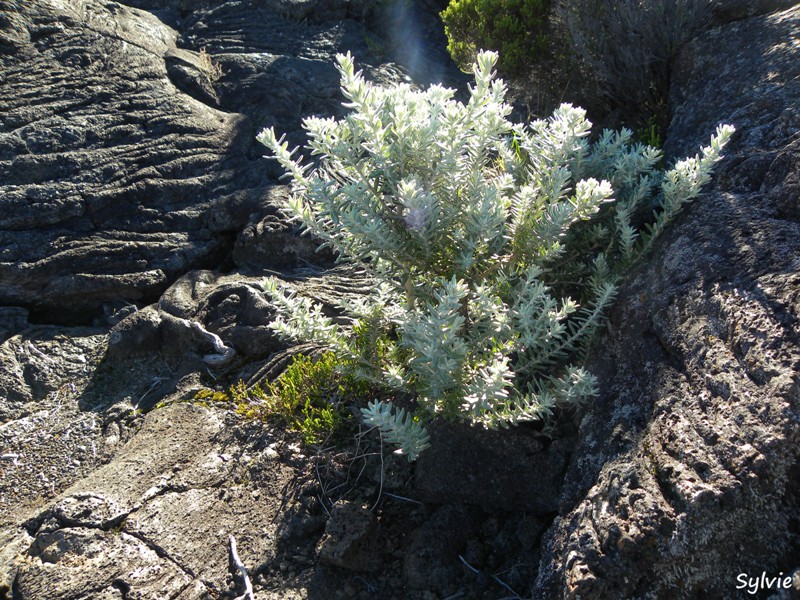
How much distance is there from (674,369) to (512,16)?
141 inches

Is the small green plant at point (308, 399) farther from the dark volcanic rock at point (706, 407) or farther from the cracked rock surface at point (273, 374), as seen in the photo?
the dark volcanic rock at point (706, 407)

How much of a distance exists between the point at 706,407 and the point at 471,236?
46.2 inches

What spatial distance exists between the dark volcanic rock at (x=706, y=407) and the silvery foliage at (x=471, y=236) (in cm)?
18

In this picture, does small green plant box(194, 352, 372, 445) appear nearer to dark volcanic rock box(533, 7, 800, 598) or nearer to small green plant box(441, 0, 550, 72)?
dark volcanic rock box(533, 7, 800, 598)

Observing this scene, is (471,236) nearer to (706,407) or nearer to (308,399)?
(706,407)

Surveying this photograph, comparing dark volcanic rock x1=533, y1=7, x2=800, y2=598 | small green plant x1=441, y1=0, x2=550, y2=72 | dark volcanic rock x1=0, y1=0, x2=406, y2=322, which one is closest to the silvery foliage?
dark volcanic rock x1=533, y1=7, x2=800, y2=598

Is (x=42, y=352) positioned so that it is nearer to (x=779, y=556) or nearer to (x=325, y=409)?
(x=325, y=409)

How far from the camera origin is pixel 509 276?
3.02 metres

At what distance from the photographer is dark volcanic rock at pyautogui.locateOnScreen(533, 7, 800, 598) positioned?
205 centimetres

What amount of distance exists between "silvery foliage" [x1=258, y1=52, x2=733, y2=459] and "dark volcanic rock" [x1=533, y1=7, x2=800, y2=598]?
0.18 meters

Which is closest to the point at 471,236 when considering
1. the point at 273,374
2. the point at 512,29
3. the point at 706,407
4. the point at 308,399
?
the point at 706,407

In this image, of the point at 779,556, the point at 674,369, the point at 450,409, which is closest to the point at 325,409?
the point at 450,409

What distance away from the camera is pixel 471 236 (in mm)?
2906

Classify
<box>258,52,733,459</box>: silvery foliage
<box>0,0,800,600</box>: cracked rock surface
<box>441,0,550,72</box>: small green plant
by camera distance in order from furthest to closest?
<box>441,0,550,72</box>: small green plant
<box>258,52,733,459</box>: silvery foliage
<box>0,0,800,600</box>: cracked rock surface
